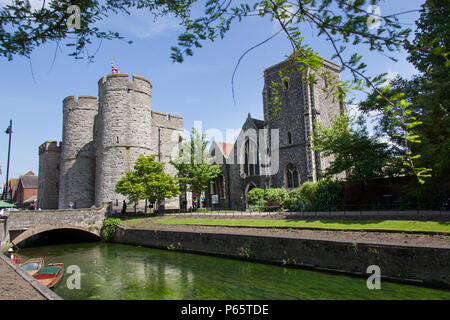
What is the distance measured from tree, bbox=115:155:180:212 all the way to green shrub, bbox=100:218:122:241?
2694mm

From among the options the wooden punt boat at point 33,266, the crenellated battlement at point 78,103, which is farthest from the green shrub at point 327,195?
the crenellated battlement at point 78,103

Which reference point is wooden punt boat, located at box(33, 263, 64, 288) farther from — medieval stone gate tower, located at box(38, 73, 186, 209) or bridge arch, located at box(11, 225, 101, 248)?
medieval stone gate tower, located at box(38, 73, 186, 209)

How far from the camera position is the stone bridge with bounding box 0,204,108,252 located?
22281 mm

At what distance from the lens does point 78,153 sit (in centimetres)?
3444

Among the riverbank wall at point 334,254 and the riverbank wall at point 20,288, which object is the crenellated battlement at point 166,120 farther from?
the riverbank wall at point 20,288

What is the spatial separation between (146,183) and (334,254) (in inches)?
802

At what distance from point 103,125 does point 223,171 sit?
14906 mm

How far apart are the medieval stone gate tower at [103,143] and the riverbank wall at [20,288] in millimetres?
22429

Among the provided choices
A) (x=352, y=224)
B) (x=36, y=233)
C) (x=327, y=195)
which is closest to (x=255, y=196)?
(x=327, y=195)

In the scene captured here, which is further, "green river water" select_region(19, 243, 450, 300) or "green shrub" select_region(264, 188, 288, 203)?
"green shrub" select_region(264, 188, 288, 203)

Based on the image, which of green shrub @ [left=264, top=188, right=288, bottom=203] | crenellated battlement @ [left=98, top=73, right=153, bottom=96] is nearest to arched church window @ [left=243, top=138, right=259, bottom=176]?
green shrub @ [left=264, top=188, right=288, bottom=203]

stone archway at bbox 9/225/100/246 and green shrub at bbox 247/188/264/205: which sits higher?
green shrub at bbox 247/188/264/205

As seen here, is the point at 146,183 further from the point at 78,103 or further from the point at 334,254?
the point at 334,254
